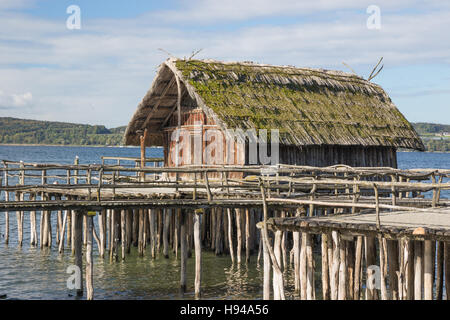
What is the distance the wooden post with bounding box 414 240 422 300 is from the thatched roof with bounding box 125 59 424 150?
38.4 feet

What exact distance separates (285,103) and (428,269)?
15.1 metres

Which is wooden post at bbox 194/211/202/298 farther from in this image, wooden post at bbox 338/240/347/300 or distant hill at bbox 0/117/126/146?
distant hill at bbox 0/117/126/146

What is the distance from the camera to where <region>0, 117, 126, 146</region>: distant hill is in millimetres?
188750

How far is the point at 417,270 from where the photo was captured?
11.0 meters

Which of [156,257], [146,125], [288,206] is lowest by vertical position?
[156,257]

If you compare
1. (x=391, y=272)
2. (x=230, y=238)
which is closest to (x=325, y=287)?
(x=391, y=272)

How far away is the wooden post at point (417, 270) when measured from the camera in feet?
35.9

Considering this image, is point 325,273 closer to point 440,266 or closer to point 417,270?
point 440,266

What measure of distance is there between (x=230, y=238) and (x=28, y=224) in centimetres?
1625

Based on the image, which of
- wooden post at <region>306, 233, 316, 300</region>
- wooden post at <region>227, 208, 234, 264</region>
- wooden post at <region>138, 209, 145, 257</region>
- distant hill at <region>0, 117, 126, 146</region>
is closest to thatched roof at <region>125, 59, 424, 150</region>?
wooden post at <region>227, 208, 234, 264</region>

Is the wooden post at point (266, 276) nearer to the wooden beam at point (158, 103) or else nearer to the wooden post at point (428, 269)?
the wooden post at point (428, 269)

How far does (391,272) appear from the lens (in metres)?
12.1

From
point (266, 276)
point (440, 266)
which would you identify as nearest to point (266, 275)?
point (266, 276)
